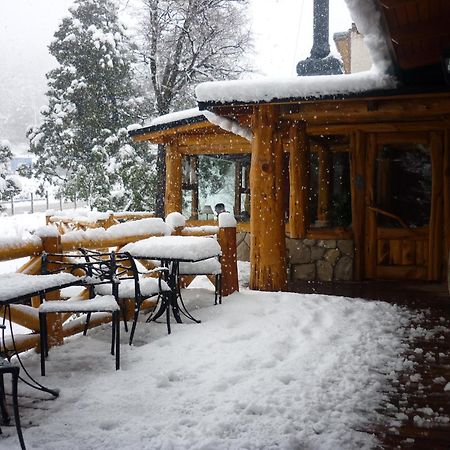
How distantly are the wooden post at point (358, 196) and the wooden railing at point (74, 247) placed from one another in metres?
2.57

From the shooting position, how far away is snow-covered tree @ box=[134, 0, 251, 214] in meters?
16.4

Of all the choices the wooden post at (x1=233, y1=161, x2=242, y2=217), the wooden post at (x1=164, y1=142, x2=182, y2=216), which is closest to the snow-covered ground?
the wooden post at (x1=164, y1=142, x2=182, y2=216)

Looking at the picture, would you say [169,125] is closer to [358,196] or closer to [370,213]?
[358,196]

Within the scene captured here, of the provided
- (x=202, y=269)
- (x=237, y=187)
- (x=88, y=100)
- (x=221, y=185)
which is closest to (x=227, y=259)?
(x=202, y=269)

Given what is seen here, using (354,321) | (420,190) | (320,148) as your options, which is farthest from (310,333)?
(320,148)

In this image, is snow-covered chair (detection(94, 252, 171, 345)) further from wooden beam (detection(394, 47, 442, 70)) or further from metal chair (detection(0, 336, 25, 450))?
wooden beam (detection(394, 47, 442, 70))

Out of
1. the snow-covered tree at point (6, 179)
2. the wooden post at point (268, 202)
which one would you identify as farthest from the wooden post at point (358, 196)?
the snow-covered tree at point (6, 179)

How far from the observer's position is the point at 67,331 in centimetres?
455

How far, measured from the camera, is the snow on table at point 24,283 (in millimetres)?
2804

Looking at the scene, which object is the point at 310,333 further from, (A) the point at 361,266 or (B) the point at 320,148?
(B) the point at 320,148

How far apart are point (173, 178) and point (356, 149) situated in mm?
4040

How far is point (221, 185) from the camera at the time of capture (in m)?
14.6

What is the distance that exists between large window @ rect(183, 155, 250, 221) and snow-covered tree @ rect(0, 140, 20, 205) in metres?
9.87

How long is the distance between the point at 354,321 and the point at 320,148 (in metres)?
6.77
